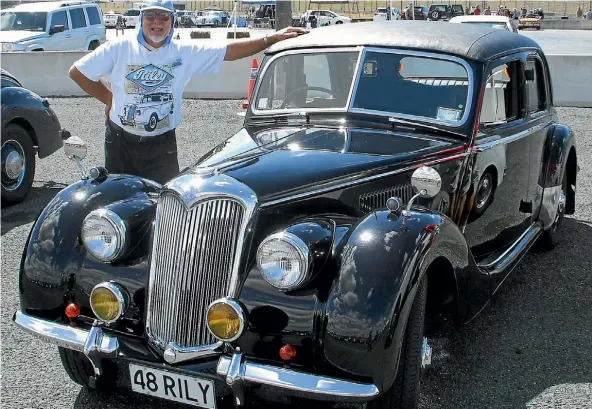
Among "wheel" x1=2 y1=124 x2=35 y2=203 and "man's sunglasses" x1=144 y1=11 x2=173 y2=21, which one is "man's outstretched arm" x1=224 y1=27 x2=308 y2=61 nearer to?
"man's sunglasses" x1=144 y1=11 x2=173 y2=21

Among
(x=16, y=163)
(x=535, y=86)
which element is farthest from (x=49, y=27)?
(x=535, y=86)

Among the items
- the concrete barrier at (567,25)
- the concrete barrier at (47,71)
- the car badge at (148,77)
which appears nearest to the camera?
the car badge at (148,77)

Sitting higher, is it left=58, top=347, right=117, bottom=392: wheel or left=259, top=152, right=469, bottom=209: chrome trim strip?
left=259, top=152, right=469, bottom=209: chrome trim strip

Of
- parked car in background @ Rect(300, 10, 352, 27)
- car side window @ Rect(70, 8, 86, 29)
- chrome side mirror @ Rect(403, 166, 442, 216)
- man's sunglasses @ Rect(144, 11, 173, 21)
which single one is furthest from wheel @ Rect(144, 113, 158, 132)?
parked car in background @ Rect(300, 10, 352, 27)

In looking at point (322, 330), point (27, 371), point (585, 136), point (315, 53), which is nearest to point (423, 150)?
point (315, 53)

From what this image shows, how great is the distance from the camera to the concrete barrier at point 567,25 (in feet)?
135

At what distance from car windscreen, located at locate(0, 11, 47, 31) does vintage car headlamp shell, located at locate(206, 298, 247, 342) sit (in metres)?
15.7

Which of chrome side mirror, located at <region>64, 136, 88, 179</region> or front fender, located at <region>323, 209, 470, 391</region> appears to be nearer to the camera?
front fender, located at <region>323, 209, 470, 391</region>

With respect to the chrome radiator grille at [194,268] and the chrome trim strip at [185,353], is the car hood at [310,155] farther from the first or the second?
the chrome trim strip at [185,353]

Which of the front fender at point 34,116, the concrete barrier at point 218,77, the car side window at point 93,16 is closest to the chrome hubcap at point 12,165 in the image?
the front fender at point 34,116

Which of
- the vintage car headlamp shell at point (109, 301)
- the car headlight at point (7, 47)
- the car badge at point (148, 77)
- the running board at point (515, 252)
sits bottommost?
the running board at point (515, 252)

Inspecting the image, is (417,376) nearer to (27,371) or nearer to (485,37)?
(27,371)

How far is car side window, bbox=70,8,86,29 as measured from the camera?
17328mm

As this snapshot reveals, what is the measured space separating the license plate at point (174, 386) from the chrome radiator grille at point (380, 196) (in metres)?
1.18
